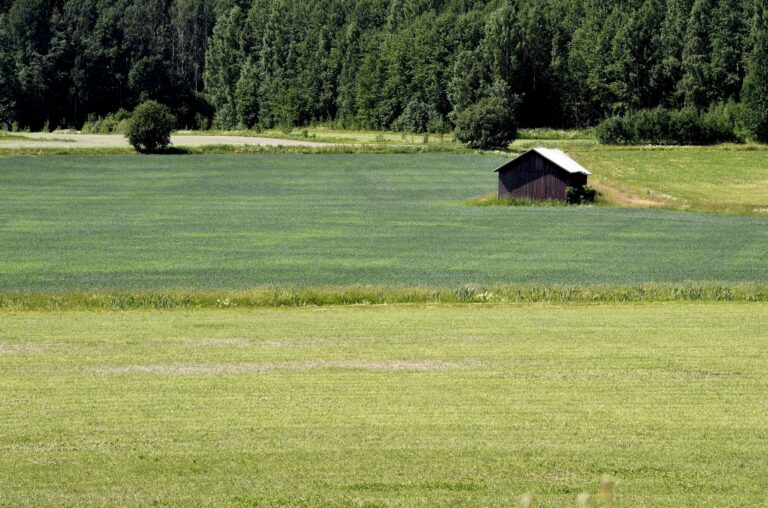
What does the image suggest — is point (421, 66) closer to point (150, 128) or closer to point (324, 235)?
point (150, 128)

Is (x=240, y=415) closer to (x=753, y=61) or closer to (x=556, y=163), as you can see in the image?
(x=556, y=163)

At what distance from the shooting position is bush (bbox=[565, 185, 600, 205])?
84.3 meters

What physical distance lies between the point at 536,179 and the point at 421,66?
8756 centimetres

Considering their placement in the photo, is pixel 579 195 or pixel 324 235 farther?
pixel 579 195

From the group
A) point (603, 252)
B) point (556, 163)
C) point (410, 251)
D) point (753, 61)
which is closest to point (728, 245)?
point (603, 252)

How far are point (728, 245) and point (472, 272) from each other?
17128 mm

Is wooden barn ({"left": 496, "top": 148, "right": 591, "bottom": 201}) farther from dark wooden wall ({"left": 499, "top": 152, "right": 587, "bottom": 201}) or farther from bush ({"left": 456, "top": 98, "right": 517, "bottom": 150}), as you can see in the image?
bush ({"left": 456, "top": 98, "right": 517, "bottom": 150})

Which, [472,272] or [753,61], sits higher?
[753,61]

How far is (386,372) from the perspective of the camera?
23.6 metres

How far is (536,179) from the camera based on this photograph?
8494 centimetres

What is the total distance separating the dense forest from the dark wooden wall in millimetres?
57155

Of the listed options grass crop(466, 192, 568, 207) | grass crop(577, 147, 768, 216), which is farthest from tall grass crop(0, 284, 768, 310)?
grass crop(466, 192, 568, 207)

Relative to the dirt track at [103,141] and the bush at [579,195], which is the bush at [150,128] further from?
the bush at [579,195]

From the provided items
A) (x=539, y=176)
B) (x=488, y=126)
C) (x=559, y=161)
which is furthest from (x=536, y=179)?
(x=488, y=126)
